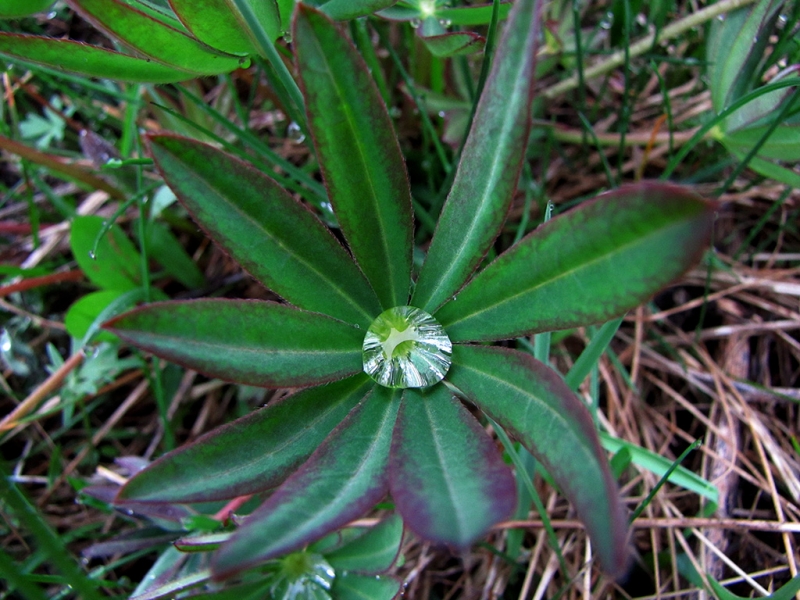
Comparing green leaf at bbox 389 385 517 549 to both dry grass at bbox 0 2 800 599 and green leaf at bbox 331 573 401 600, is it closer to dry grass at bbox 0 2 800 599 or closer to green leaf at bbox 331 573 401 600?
green leaf at bbox 331 573 401 600

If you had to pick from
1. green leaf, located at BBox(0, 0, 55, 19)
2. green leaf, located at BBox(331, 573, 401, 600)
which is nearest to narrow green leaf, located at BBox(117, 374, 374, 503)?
green leaf, located at BBox(331, 573, 401, 600)

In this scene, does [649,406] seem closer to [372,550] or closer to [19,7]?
[372,550]

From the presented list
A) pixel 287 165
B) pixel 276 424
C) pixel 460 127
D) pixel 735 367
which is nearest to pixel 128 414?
pixel 287 165

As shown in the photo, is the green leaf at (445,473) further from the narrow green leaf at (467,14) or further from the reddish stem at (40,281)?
the reddish stem at (40,281)

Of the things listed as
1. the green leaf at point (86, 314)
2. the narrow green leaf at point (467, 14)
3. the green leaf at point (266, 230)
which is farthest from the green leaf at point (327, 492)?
the green leaf at point (86, 314)

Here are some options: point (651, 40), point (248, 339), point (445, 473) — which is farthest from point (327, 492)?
point (651, 40)
